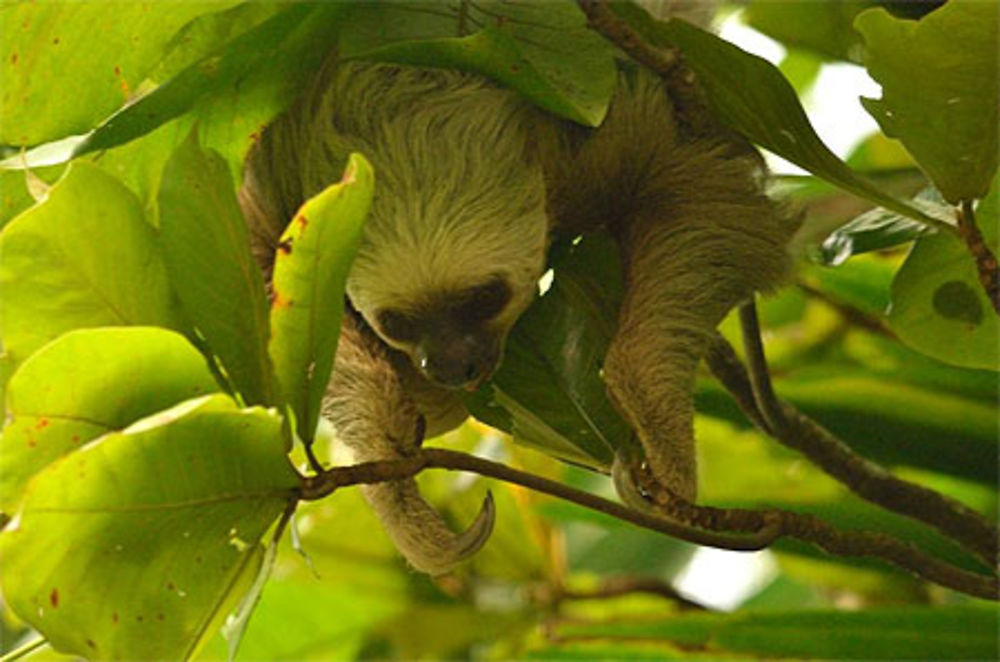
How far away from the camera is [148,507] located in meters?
0.72

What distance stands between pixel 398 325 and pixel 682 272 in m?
0.19

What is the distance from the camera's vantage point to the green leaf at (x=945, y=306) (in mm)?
Answer: 1003

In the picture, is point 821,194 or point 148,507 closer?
point 148,507

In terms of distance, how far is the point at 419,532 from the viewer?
3.43 ft

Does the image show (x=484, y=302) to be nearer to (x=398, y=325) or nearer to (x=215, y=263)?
(x=398, y=325)

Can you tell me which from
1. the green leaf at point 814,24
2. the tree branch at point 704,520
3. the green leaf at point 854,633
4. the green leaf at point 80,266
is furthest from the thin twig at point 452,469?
the green leaf at point 814,24

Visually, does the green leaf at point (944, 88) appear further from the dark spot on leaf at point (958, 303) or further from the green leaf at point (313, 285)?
the green leaf at point (313, 285)

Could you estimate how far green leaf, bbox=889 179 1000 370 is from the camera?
3.29ft

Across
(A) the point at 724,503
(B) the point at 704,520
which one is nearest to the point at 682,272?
(B) the point at 704,520

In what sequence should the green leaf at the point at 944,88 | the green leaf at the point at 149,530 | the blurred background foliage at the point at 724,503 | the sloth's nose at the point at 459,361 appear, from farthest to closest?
the blurred background foliage at the point at 724,503 < the sloth's nose at the point at 459,361 < the green leaf at the point at 944,88 < the green leaf at the point at 149,530

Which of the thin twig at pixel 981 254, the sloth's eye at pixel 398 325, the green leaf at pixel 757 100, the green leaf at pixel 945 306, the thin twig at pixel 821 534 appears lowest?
the thin twig at pixel 821 534

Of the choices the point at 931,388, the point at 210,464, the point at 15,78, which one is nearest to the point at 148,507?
the point at 210,464

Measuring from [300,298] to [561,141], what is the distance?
0.34 metres

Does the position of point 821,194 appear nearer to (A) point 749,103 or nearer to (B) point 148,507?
(A) point 749,103
